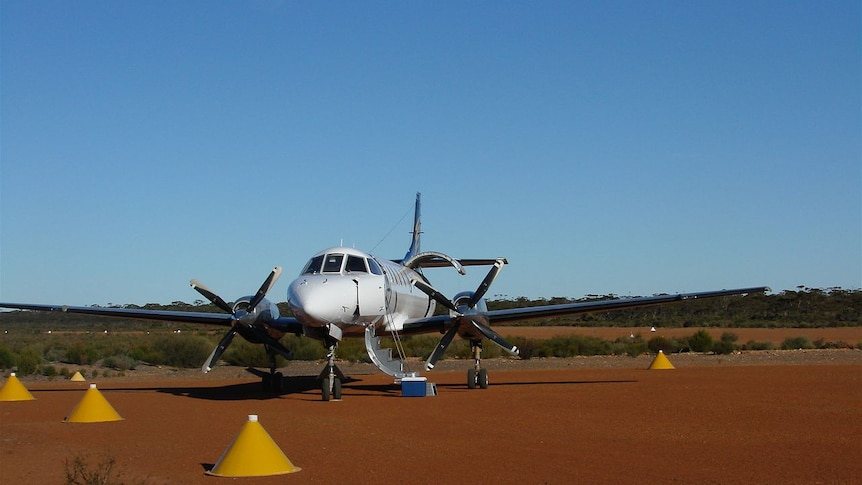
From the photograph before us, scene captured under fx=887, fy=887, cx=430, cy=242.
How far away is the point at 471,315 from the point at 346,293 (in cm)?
394

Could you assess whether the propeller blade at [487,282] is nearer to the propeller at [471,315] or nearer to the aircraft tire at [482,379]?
the propeller at [471,315]

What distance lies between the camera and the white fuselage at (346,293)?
1912cm

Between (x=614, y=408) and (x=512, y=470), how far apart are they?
749 centimetres

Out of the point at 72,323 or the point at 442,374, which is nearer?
the point at 442,374

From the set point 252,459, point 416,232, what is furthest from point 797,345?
point 252,459

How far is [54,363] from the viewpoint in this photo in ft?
123

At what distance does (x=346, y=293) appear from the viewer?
19.7 meters

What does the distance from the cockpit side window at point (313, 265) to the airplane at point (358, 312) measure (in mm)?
23

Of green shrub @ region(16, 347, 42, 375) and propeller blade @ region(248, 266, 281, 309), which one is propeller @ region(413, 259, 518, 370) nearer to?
propeller blade @ region(248, 266, 281, 309)

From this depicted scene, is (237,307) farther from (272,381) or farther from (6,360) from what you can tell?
(6,360)

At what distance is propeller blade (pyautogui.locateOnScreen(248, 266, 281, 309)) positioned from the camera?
2205 centimetres

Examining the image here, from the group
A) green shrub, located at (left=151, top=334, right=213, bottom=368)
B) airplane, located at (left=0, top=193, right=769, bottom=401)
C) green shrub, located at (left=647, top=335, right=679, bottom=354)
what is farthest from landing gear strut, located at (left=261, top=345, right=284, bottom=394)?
green shrub, located at (left=647, top=335, right=679, bottom=354)

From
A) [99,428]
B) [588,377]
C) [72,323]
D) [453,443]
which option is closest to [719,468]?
Result: [453,443]

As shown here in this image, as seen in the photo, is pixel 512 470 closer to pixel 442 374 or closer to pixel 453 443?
pixel 453 443
